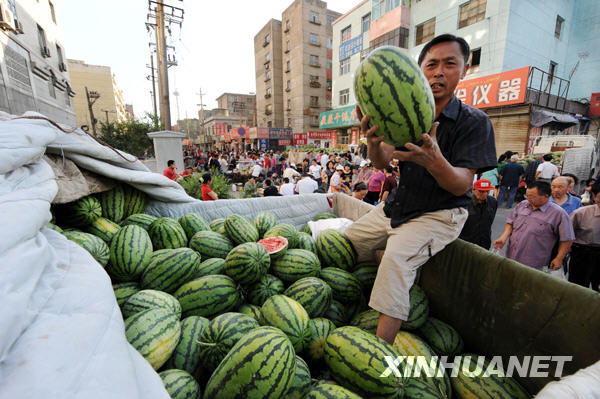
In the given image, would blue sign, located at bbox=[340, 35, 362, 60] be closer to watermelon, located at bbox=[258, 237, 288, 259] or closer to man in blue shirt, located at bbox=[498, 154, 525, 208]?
man in blue shirt, located at bbox=[498, 154, 525, 208]

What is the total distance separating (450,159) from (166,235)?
2.42m

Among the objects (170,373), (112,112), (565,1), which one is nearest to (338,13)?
(565,1)

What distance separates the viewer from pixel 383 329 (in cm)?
170

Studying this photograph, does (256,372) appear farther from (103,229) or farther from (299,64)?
(299,64)

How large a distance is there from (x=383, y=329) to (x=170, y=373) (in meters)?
1.25

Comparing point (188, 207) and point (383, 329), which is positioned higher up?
point (188, 207)

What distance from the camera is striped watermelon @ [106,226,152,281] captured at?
2.04 meters

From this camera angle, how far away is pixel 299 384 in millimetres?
1345

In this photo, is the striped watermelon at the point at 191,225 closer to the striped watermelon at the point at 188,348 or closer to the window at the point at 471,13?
the striped watermelon at the point at 188,348

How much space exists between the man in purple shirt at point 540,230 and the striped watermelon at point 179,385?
4363 millimetres

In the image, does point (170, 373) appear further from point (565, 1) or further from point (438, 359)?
point (565, 1)

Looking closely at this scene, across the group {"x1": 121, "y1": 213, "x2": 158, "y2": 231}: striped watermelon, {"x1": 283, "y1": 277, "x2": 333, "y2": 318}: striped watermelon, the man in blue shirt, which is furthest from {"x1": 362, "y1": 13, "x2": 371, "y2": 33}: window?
{"x1": 283, "y1": 277, "x2": 333, "y2": 318}: striped watermelon

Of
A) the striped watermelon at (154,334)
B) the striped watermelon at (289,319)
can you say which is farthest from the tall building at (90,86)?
the striped watermelon at (289,319)

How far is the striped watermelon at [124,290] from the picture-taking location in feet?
5.98
